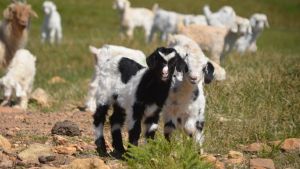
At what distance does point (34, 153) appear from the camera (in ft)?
26.8

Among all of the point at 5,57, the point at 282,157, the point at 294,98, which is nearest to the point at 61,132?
the point at 282,157

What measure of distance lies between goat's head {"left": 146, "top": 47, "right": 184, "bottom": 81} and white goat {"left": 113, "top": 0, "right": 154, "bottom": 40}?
23.4 m

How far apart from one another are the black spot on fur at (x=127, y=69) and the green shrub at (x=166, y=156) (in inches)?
58.8

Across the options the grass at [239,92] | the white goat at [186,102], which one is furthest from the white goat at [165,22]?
the white goat at [186,102]

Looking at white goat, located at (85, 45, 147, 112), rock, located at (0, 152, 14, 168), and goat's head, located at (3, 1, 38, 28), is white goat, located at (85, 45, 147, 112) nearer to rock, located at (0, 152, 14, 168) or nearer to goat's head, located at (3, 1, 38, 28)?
rock, located at (0, 152, 14, 168)

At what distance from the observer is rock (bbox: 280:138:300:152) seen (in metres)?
9.11

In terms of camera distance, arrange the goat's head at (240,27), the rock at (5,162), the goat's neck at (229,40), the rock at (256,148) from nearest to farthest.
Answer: the rock at (5,162)
the rock at (256,148)
the goat's neck at (229,40)
the goat's head at (240,27)

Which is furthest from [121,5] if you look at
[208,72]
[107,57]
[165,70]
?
[165,70]

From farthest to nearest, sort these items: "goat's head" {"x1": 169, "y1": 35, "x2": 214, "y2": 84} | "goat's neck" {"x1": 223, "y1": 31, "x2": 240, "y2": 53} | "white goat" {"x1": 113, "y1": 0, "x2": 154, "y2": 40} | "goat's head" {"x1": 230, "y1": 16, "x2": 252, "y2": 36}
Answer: "white goat" {"x1": 113, "y1": 0, "x2": 154, "y2": 40} < "goat's head" {"x1": 230, "y1": 16, "x2": 252, "y2": 36} < "goat's neck" {"x1": 223, "y1": 31, "x2": 240, "y2": 53} < "goat's head" {"x1": 169, "y1": 35, "x2": 214, "y2": 84}

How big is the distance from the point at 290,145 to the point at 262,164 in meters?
1.27

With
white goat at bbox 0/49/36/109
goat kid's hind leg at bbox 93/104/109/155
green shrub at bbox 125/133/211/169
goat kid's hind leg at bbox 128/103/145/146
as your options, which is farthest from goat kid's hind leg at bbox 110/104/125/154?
white goat at bbox 0/49/36/109

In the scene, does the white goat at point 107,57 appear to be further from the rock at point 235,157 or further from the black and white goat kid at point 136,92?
the rock at point 235,157

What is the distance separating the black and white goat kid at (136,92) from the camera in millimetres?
8148

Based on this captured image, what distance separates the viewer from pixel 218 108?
36.7 feet
